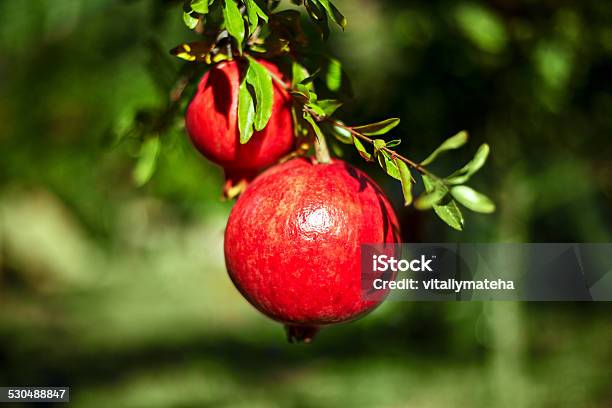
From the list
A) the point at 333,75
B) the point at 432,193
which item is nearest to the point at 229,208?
the point at 333,75

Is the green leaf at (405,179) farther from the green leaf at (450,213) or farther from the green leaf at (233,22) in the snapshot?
the green leaf at (233,22)

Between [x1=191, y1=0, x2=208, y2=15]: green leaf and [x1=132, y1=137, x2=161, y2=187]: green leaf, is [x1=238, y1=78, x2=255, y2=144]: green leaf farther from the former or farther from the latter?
[x1=132, y1=137, x2=161, y2=187]: green leaf

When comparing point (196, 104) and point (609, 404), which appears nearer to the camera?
point (196, 104)

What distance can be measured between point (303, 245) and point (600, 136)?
1656mm

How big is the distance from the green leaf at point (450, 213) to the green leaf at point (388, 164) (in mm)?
62

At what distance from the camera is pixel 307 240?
0.73 meters

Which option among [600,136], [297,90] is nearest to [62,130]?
[600,136]

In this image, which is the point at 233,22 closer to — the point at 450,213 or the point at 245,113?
the point at 245,113

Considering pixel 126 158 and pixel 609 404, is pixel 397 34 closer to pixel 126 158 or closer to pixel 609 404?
pixel 126 158

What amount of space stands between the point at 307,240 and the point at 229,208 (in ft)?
7.11

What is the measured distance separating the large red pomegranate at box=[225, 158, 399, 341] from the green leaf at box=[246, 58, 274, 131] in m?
0.07

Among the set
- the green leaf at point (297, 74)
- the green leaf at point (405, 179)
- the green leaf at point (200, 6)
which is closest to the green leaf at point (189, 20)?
the green leaf at point (200, 6)

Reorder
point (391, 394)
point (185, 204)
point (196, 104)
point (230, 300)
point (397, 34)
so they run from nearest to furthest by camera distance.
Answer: point (196, 104)
point (397, 34)
point (185, 204)
point (391, 394)
point (230, 300)

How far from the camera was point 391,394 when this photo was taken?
4.18 meters
